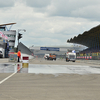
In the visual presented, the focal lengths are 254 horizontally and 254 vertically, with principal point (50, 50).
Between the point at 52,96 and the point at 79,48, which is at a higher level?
the point at 79,48

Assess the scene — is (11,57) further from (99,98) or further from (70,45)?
(70,45)

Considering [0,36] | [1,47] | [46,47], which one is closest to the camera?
[1,47]

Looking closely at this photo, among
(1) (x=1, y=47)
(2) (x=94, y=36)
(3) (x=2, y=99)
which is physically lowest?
(3) (x=2, y=99)

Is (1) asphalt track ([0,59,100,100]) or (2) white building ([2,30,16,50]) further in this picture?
(2) white building ([2,30,16,50])

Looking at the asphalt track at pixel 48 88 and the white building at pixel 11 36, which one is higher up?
the white building at pixel 11 36

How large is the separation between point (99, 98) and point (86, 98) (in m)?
0.37

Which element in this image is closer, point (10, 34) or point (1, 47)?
point (1, 47)

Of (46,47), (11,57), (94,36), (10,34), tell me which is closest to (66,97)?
(11,57)

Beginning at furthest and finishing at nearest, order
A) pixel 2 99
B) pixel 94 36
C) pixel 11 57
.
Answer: pixel 94 36 → pixel 11 57 → pixel 2 99

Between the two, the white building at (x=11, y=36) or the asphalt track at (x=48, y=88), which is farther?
the white building at (x=11, y=36)

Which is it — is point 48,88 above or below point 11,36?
below

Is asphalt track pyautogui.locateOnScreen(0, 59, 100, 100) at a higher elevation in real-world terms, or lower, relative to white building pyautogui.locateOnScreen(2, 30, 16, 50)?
lower

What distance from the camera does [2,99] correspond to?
6949mm

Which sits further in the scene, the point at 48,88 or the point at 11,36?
the point at 11,36
